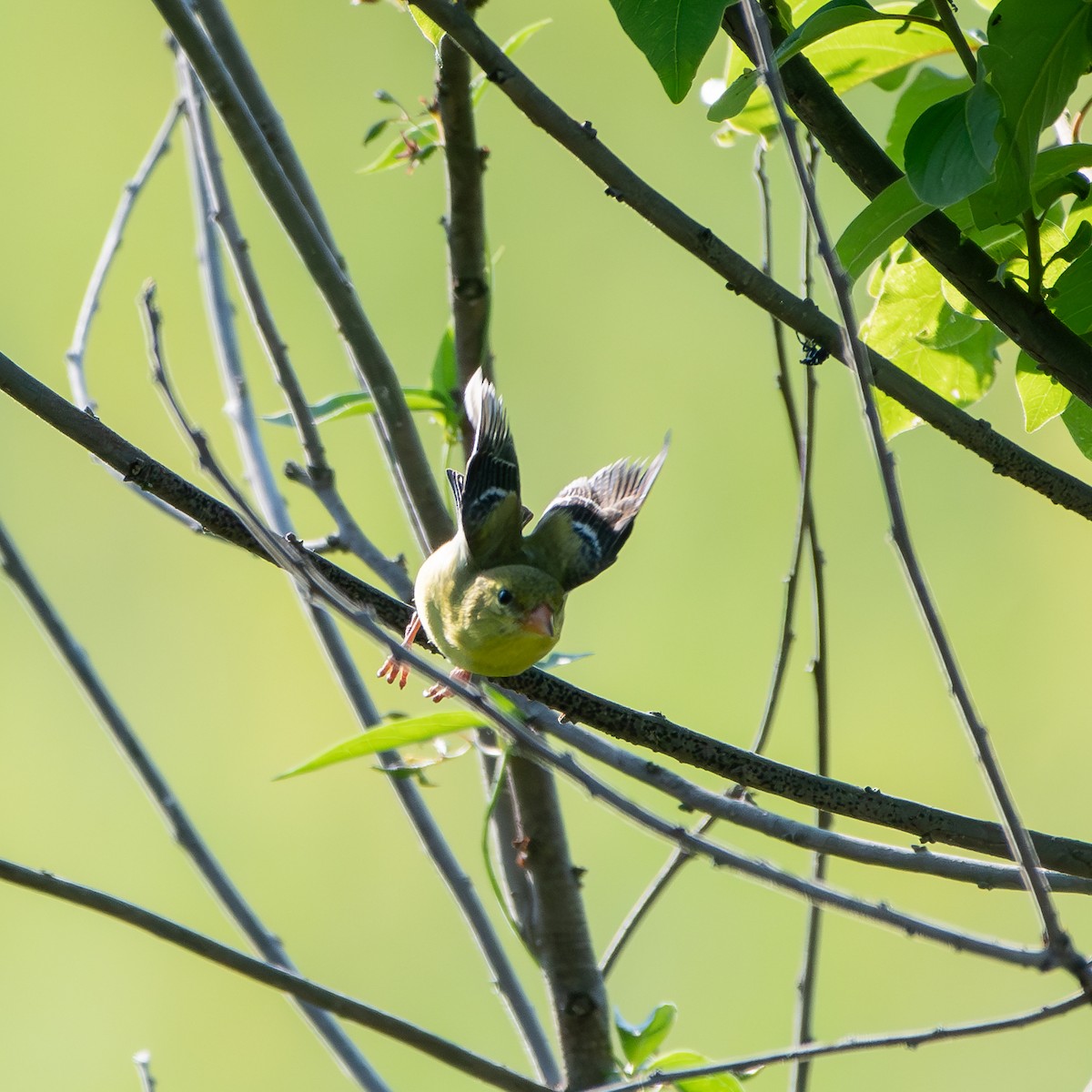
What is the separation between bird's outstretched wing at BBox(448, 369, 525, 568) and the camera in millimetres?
1846

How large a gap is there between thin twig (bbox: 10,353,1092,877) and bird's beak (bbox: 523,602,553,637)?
2.29 ft

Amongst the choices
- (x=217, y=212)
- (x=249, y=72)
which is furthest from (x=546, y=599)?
(x=249, y=72)

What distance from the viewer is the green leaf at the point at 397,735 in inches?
53.8

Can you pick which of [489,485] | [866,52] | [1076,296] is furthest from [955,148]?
[489,485]

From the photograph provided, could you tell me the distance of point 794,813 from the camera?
4.00 m

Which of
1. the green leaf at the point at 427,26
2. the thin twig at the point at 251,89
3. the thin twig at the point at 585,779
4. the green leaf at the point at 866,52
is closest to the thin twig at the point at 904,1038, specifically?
the thin twig at the point at 585,779

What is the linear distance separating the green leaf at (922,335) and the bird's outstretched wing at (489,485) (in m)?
0.63

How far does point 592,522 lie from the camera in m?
2.50

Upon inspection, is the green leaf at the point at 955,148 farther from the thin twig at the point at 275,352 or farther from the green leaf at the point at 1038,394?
the thin twig at the point at 275,352

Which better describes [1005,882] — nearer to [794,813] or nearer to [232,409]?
[232,409]

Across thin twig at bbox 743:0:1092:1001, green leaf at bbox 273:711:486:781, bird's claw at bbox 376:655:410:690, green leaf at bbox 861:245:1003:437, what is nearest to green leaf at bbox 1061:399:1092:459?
green leaf at bbox 861:245:1003:437

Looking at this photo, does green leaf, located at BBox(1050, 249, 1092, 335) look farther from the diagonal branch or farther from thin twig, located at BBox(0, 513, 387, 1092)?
thin twig, located at BBox(0, 513, 387, 1092)

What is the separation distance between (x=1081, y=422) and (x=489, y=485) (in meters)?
1.05

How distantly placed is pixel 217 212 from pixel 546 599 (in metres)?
0.88
